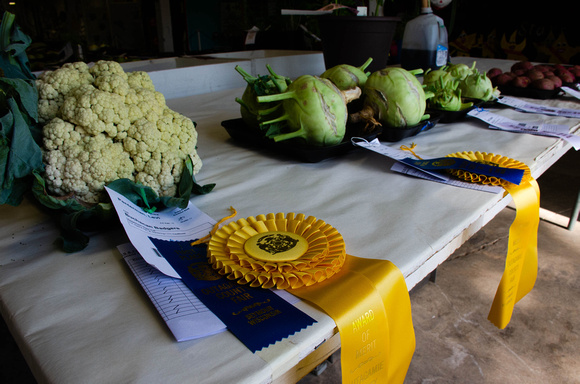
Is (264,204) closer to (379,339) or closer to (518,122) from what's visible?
(379,339)

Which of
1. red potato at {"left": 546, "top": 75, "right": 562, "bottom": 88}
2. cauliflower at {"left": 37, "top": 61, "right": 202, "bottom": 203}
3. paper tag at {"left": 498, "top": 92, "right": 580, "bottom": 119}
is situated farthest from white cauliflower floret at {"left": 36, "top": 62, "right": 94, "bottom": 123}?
red potato at {"left": 546, "top": 75, "right": 562, "bottom": 88}

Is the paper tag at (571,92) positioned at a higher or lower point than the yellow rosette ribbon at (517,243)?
higher

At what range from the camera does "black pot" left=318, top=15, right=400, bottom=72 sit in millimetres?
1373

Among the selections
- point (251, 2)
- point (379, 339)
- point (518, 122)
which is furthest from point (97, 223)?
point (251, 2)

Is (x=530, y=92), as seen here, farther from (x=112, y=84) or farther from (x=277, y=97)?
(x=112, y=84)

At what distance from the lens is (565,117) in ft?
4.08

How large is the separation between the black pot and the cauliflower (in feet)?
2.95

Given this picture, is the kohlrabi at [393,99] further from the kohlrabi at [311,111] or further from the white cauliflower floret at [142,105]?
the white cauliflower floret at [142,105]

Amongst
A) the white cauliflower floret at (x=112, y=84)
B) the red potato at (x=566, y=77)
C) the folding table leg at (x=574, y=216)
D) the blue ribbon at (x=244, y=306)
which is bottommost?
the folding table leg at (x=574, y=216)

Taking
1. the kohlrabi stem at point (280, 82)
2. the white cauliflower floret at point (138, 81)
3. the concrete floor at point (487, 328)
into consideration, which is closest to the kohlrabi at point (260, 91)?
the kohlrabi stem at point (280, 82)

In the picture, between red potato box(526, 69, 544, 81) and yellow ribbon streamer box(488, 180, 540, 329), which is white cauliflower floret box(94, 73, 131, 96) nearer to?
yellow ribbon streamer box(488, 180, 540, 329)

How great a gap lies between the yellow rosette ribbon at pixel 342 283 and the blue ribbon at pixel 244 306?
1 centimetres

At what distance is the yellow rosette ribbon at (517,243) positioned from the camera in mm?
702

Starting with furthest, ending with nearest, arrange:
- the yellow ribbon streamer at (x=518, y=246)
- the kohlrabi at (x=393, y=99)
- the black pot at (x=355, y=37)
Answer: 1. the black pot at (x=355, y=37)
2. the kohlrabi at (x=393, y=99)
3. the yellow ribbon streamer at (x=518, y=246)
